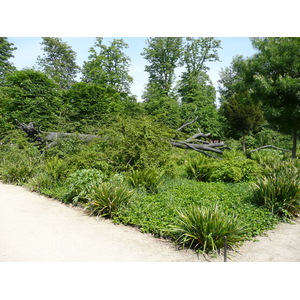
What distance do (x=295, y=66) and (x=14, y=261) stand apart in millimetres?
11999

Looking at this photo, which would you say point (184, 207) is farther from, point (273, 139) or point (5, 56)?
point (5, 56)

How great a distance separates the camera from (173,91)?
24.5 metres

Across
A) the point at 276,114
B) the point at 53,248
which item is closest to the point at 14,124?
the point at 53,248

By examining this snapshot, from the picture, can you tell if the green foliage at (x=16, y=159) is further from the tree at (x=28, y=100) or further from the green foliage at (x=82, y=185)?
the green foliage at (x=82, y=185)

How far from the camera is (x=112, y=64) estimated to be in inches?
883

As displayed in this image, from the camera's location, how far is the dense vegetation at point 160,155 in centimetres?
472

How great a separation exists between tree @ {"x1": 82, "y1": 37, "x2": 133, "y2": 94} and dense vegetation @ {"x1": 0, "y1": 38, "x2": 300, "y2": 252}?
92mm

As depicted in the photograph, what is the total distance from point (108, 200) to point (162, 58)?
22.0 m

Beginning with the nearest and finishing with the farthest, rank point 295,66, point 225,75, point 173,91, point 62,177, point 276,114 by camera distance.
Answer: point 62,177, point 295,66, point 276,114, point 173,91, point 225,75

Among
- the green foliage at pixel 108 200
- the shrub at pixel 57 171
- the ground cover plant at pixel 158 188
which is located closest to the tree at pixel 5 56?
the ground cover plant at pixel 158 188

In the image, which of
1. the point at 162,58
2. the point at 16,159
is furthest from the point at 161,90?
the point at 16,159

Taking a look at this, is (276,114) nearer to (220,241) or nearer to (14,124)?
(220,241)

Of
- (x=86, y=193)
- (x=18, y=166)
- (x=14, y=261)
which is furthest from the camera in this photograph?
(x=18, y=166)

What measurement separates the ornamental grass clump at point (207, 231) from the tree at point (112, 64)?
63.0 ft
